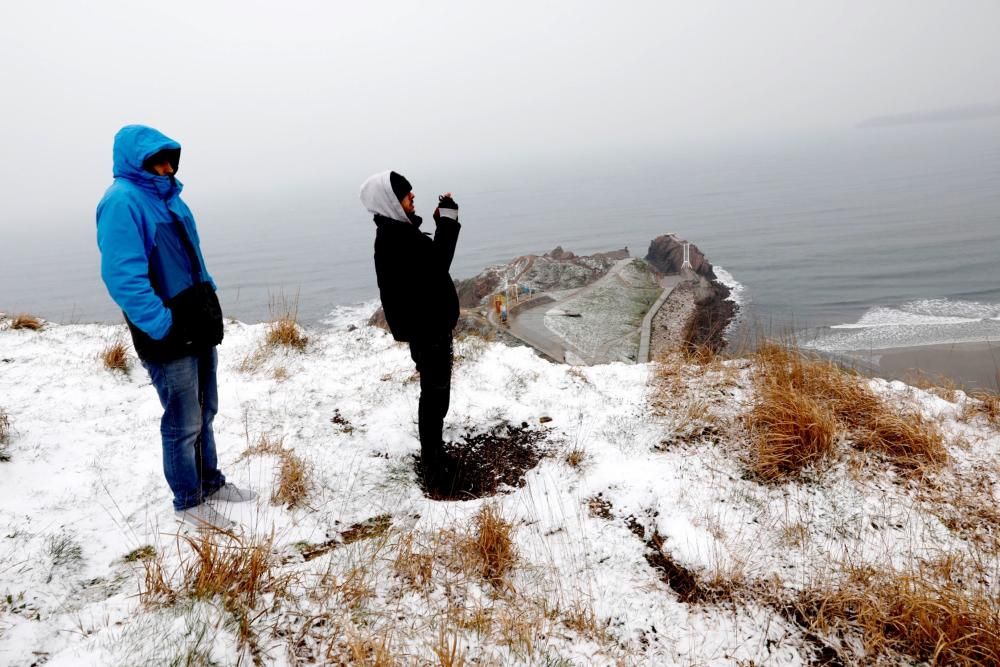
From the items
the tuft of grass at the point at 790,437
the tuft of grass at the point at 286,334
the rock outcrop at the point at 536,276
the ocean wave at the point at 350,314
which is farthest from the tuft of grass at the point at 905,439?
the ocean wave at the point at 350,314

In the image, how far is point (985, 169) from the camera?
90500 millimetres

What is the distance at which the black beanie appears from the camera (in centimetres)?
287

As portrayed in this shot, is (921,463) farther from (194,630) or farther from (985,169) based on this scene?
(985,169)

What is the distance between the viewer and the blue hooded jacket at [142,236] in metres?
2.22

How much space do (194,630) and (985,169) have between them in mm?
133379

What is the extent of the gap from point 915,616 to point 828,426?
1.57 m

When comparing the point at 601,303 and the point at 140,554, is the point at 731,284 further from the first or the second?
the point at 140,554

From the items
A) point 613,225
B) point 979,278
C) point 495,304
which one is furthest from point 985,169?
point 495,304

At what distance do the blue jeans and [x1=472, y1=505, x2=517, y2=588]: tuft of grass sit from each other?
5.38ft

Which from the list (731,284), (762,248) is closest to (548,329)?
(731,284)

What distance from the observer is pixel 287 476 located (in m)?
3.10

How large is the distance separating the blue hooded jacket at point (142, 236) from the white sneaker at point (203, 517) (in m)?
1.06

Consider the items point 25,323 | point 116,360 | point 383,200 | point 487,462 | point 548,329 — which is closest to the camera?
point 383,200

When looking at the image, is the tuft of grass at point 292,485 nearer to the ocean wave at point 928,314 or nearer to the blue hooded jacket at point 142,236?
the blue hooded jacket at point 142,236
